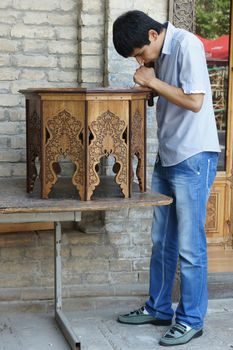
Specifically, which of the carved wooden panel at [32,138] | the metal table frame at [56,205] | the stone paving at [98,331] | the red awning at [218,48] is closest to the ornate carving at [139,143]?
the metal table frame at [56,205]

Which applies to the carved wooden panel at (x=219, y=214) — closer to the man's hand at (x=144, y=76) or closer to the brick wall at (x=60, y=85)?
the brick wall at (x=60, y=85)

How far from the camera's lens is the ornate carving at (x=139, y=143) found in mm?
3989

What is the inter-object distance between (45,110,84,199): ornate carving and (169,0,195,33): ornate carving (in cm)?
138

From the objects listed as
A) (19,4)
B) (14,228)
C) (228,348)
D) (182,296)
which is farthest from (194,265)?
(19,4)

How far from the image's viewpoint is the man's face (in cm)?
402

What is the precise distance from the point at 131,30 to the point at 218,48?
2.16 meters

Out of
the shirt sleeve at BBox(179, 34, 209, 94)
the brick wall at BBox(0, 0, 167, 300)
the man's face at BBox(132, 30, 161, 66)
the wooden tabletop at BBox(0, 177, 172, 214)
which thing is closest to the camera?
the wooden tabletop at BBox(0, 177, 172, 214)

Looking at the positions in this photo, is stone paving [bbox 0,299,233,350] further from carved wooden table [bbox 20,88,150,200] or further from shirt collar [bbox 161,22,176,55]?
shirt collar [bbox 161,22,176,55]

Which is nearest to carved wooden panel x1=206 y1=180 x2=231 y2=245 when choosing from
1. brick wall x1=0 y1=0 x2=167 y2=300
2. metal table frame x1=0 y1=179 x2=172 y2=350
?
brick wall x1=0 y1=0 x2=167 y2=300

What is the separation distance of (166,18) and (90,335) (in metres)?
2.10

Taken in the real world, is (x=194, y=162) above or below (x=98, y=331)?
above

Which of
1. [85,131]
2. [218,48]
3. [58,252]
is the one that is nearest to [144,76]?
[85,131]

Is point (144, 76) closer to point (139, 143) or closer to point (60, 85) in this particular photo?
point (139, 143)

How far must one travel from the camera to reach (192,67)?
393 centimetres
